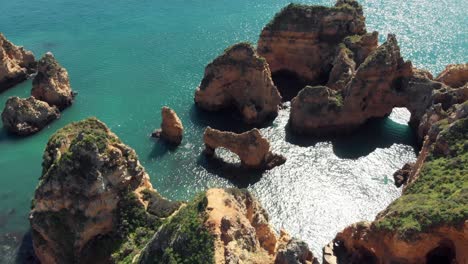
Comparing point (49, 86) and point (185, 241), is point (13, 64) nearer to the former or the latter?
point (49, 86)

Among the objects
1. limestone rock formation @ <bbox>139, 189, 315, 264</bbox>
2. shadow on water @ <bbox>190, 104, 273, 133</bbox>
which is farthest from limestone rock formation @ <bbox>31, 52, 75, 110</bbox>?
limestone rock formation @ <bbox>139, 189, 315, 264</bbox>

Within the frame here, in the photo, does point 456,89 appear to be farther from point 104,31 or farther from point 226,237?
point 104,31

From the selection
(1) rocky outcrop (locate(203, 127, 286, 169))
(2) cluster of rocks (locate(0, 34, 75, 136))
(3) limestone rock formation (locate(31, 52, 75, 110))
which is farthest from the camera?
(3) limestone rock formation (locate(31, 52, 75, 110))

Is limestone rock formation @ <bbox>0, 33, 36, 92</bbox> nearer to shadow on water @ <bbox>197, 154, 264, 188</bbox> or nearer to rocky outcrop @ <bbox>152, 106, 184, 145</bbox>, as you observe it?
rocky outcrop @ <bbox>152, 106, 184, 145</bbox>

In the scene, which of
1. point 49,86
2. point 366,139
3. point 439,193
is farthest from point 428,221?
point 49,86

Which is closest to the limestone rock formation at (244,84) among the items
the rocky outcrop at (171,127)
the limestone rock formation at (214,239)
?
the rocky outcrop at (171,127)

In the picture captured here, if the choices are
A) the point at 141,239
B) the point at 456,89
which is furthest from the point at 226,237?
the point at 456,89

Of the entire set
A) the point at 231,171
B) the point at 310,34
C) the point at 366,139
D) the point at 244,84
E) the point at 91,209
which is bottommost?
the point at 231,171
